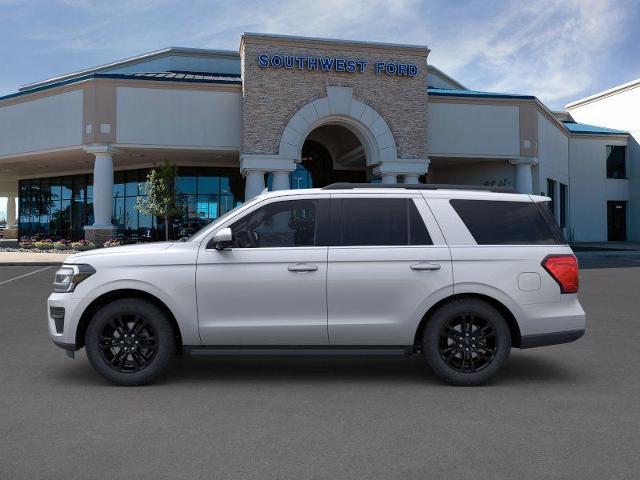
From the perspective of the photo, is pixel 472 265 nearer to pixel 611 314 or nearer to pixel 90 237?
pixel 611 314

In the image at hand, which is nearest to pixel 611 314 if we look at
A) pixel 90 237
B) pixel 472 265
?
pixel 472 265

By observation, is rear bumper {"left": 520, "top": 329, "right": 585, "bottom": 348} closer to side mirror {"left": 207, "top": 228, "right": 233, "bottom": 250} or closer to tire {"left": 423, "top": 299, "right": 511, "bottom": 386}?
tire {"left": 423, "top": 299, "right": 511, "bottom": 386}

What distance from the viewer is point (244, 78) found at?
2703 cm

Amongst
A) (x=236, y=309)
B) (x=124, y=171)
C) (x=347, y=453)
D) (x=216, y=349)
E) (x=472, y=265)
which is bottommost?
(x=347, y=453)

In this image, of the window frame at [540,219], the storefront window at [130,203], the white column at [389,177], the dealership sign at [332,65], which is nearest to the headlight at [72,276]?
the window frame at [540,219]

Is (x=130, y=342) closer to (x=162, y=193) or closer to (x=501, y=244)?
(x=501, y=244)

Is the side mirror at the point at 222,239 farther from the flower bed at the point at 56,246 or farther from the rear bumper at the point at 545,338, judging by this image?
the flower bed at the point at 56,246

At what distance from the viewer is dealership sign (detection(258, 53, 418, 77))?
2684 cm

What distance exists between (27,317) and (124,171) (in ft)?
87.8

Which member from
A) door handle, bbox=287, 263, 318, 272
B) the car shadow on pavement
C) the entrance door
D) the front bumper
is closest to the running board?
the car shadow on pavement

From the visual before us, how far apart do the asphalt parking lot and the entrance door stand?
3944 centimetres

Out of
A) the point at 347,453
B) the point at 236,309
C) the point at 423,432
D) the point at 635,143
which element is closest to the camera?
the point at 347,453

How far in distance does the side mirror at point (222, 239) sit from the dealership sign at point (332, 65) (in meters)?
22.6

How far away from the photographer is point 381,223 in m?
5.79
